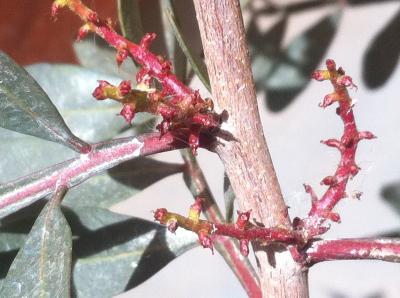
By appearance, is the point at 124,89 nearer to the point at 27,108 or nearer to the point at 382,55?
the point at 27,108

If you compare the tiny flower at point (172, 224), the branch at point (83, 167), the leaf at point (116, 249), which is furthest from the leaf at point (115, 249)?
the tiny flower at point (172, 224)

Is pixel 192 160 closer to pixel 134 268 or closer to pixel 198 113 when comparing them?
pixel 134 268

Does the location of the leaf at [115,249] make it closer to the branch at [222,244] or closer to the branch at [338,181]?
the branch at [222,244]

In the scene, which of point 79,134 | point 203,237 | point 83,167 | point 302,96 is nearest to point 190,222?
point 203,237

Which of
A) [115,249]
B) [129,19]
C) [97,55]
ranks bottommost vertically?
[115,249]

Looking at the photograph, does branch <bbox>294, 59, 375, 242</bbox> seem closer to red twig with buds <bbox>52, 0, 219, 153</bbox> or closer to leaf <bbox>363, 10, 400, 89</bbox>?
red twig with buds <bbox>52, 0, 219, 153</bbox>

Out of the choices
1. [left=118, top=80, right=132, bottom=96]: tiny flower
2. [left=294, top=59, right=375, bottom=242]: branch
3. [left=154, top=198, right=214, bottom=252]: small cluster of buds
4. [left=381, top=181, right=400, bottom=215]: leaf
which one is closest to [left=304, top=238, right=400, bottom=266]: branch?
[left=294, top=59, right=375, bottom=242]: branch
